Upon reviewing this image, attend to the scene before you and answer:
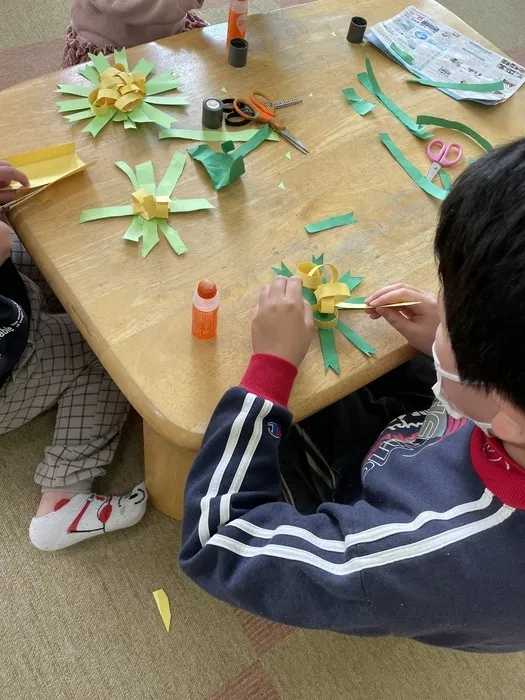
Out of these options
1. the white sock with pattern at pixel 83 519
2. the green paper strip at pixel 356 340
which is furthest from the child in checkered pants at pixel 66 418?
the green paper strip at pixel 356 340

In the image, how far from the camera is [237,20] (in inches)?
43.9

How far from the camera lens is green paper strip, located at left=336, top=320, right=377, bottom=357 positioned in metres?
0.83

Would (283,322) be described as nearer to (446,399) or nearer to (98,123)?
(446,399)

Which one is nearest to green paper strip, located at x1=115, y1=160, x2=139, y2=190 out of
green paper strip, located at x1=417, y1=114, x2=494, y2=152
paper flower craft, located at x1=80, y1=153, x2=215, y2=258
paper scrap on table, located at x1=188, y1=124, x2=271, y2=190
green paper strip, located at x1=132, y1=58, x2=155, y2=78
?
paper flower craft, located at x1=80, y1=153, x2=215, y2=258

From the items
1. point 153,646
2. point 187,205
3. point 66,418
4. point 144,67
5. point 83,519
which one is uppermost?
point 144,67

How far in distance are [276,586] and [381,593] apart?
12 centimetres

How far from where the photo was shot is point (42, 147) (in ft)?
3.06

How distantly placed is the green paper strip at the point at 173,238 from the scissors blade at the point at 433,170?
1.57 ft

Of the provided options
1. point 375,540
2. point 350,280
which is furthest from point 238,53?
point 375,540

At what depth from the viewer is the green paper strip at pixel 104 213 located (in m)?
0.88

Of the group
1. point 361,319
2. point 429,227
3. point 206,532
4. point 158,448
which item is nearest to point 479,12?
point 429,227

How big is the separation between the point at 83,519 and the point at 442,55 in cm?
127

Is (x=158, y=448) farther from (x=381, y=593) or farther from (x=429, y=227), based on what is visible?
(x=429, y=227)

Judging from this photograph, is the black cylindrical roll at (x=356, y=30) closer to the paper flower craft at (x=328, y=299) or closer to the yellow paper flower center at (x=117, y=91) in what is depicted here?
the yellow paper flower center at (x=117, y=91)
